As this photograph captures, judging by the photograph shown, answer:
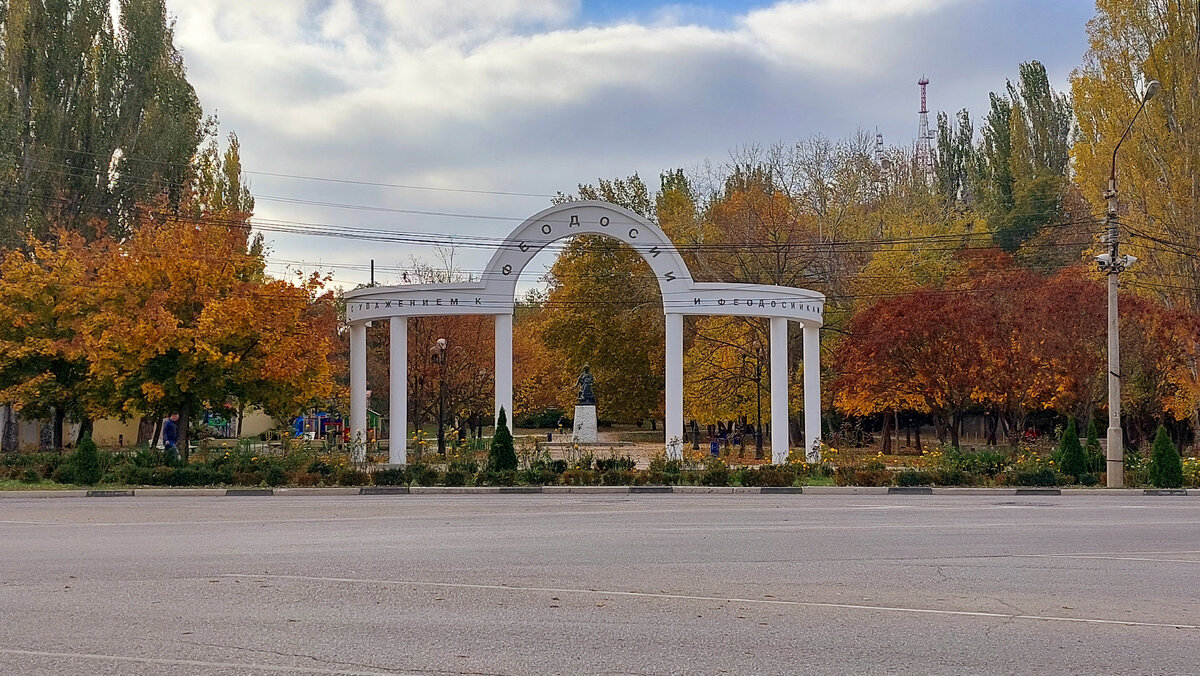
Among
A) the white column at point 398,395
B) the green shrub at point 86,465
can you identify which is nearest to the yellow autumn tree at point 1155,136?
the white column at point 398,395

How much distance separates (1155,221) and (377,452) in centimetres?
2706

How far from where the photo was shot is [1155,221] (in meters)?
36.3

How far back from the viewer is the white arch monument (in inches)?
1147

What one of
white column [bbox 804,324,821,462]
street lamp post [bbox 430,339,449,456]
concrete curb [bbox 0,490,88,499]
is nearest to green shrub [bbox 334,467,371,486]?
concrete curb [bbox 0,490,88,499]

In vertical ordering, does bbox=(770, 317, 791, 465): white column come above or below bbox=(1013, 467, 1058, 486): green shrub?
above

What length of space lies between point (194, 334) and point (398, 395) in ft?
19.9

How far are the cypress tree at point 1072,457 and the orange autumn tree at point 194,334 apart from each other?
18.7 m

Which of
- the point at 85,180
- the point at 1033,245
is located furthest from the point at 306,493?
the point at 1033,245

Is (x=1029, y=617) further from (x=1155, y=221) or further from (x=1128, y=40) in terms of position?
(x=1128, y=40)

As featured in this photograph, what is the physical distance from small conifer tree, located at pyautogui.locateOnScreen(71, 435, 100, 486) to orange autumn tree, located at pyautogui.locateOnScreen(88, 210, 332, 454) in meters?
2.11

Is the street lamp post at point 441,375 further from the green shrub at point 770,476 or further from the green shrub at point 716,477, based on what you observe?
the green shrub at point 770,476

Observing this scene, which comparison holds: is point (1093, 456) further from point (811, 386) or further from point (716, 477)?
point (716, 477)

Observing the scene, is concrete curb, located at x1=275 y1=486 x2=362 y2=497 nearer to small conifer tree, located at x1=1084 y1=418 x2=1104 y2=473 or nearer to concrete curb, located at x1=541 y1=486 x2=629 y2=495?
concrete curb, located at x1=541 y1=486 x2=629 y2=495

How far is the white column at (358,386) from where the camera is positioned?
30172mm
